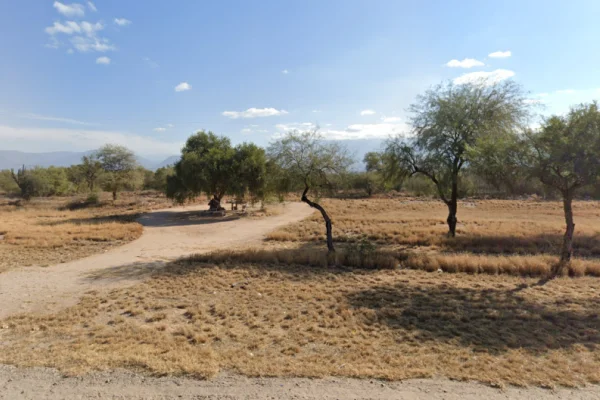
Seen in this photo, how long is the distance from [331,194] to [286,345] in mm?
12398

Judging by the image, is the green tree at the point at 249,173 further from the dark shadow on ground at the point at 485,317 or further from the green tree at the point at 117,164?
the green tree at the point at 117,164

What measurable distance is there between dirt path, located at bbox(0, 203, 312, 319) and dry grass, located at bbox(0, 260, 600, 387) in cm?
129

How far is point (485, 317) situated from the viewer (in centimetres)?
797

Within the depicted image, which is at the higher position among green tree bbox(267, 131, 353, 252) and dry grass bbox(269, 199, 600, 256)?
green tree bbox(267, 131, 353, 252)

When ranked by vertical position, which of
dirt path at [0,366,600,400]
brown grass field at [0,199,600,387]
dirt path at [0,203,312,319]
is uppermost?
dirt path at [0,366,600,400]

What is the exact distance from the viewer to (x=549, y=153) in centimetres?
1163

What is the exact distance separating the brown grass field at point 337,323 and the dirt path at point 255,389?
21 cm

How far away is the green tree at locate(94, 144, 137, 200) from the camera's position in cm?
5016

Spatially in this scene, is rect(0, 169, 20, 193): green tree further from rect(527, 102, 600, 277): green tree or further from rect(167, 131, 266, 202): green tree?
rect(527, 102, 600, 277): green tree

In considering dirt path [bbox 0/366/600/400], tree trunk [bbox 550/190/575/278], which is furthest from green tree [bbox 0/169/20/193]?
tree trunk [bbox 550/190/575/278]

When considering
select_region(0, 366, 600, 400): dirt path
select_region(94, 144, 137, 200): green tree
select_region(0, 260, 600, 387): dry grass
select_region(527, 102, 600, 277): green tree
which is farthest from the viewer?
select_region(94, 144, 137, 200): green tree

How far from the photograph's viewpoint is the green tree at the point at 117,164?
50.2 metres

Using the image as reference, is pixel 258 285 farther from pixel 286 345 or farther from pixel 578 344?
pixel 578 344

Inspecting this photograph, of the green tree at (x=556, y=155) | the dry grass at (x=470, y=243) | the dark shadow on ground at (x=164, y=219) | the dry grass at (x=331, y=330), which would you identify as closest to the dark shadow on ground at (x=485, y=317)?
the dry grass at (x=331, y=330)
